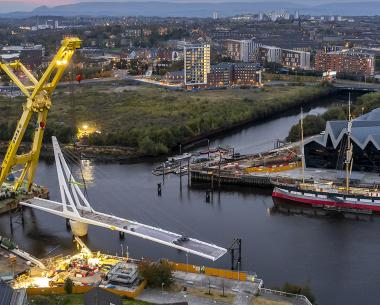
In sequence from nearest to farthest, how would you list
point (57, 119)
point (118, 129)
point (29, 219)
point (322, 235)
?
point (322, 235)
point (29, 219)
point (118, 129)
point (57, 119)

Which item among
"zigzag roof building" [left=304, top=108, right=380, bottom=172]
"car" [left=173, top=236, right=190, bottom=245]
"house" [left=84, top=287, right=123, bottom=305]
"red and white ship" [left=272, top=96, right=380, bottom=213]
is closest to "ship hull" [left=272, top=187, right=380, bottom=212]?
"red and white ship" [left=272, top=96, right=380, bottom=213]

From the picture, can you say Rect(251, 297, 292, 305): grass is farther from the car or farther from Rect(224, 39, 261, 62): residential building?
Rect(224, 39, 261, 62): residential building

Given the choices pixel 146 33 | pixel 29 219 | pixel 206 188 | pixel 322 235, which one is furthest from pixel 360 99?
pixel 146 33

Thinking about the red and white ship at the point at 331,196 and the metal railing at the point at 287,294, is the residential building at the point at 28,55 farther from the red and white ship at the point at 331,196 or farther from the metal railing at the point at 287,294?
the metal railing at the point at 287,294

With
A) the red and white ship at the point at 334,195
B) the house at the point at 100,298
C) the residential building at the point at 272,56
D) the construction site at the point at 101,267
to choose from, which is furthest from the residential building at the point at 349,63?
the house at the point at 100,298

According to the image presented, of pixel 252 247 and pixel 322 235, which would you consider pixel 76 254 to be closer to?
pixel 252 247

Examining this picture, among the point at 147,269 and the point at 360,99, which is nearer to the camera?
the point at 147,269
